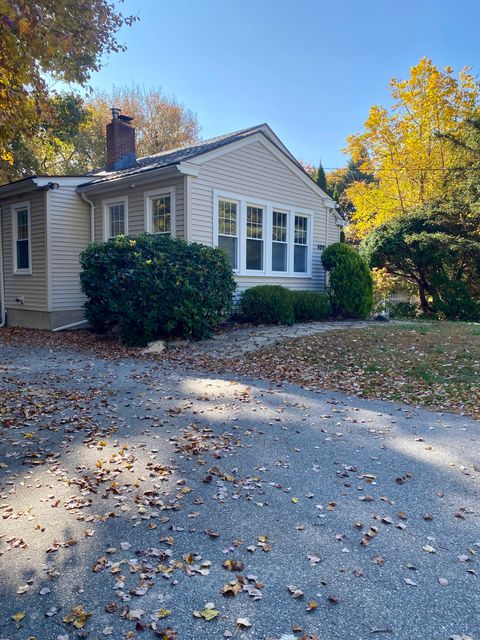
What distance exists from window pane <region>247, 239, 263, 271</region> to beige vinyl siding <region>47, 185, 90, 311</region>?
14.9ft

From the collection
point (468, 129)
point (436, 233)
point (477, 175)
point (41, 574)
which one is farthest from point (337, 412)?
point (468, 129)

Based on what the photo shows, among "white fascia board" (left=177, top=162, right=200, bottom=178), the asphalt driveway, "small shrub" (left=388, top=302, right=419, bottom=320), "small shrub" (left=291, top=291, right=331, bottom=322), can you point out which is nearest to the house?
"white fascia board" (left=177, top=162, right=200, bottom=178)

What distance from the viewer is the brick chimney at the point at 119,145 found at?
13.6 metres

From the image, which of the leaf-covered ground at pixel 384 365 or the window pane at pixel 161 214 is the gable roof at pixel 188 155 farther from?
the leaf-covered ground at pixel 384 365

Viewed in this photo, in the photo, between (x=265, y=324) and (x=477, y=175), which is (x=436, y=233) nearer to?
(x=477, y=175)

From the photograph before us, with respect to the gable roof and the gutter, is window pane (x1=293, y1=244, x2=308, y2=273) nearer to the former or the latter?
the gable roof

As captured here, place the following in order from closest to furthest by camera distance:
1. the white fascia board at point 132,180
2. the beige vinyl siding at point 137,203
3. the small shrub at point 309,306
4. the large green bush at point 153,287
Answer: the large green bush at point 153,287, the white fascia board at point 132,180, the beige vinyl siding at point 137,203, the small shrub at point 309,306

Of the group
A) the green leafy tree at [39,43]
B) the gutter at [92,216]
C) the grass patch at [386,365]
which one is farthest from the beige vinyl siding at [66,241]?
the grass patch at [386,365]

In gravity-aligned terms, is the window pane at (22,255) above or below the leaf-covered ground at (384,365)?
above

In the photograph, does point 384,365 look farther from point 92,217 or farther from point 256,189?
point 92,217

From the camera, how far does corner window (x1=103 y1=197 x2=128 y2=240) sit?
38.9 ft

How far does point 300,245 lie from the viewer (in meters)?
13.6

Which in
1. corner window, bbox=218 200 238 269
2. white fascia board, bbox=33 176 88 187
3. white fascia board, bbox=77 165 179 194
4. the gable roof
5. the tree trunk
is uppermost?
the gable roof

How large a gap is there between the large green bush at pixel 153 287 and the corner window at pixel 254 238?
8.68 feet
